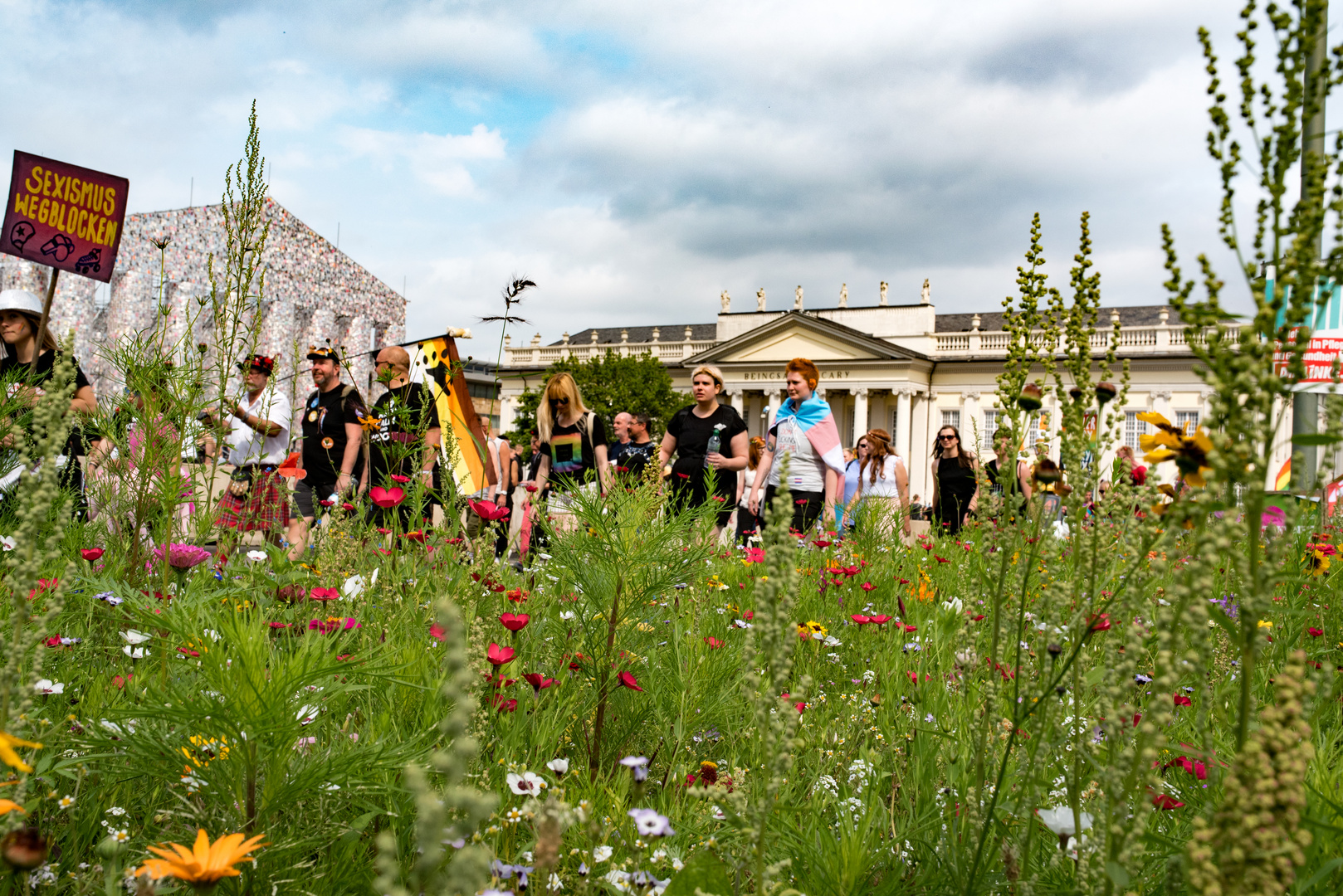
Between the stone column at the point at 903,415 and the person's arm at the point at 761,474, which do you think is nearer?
the person's arm at the point at 761,474

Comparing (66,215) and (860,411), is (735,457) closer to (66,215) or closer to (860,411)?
(66,215)

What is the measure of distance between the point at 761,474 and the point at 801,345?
5031cm

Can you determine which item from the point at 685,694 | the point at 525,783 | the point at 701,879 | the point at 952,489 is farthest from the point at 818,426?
the point at 701,879

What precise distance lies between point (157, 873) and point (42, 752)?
1.82ft

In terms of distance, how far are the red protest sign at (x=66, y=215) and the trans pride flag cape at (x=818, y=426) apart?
13.8 feet

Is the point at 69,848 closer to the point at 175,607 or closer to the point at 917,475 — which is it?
the point at 175,607

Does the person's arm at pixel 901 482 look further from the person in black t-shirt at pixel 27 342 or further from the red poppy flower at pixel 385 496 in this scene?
the person in black t-shirt at pixel 27 342

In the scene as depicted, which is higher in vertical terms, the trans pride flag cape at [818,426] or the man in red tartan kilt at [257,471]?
the trans pride flag cape at [818,426]

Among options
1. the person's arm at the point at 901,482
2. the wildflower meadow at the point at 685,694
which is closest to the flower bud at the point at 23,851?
the wildflower meadow at the point at 685,694

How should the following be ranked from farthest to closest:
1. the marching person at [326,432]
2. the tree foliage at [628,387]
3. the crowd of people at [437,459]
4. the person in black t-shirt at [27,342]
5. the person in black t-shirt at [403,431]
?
the tree foliage at [628,387] < the marching person at [326,432] < the person in black t-shirt at [27,342] < the person in black t-shirt at [403,431] < the crowd of people at [437,459]

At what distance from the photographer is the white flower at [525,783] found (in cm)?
142

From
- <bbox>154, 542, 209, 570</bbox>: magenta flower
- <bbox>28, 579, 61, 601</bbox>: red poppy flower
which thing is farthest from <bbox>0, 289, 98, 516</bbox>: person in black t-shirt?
<bbox>28, 579, 61, 601</bbox>: red poppy flower

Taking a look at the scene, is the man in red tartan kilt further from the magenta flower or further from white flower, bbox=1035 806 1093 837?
white flower, bbox=1035 806 1093 837

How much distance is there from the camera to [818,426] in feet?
22.2
